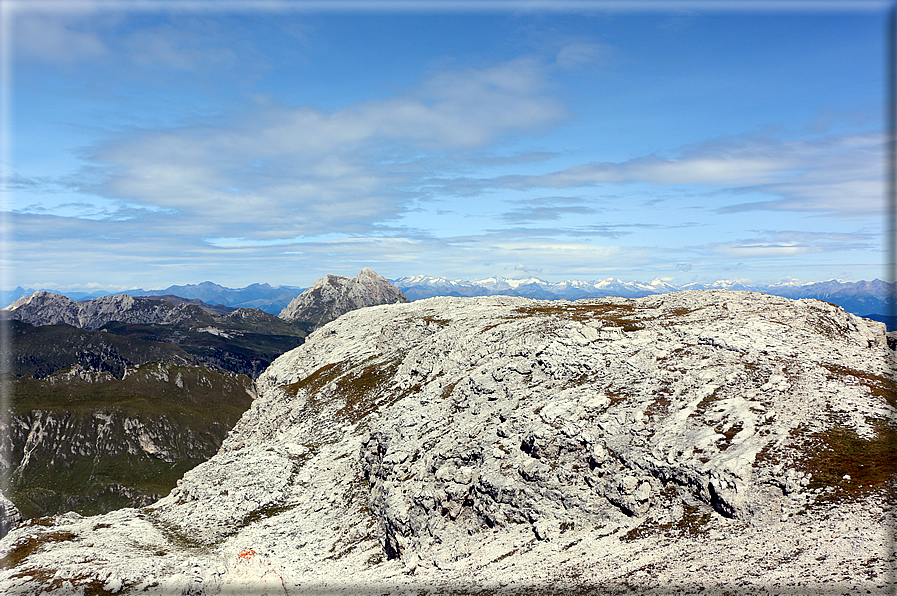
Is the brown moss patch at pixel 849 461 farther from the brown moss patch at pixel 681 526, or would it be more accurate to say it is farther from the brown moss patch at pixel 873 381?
the brown moss patch at pixel 681 526

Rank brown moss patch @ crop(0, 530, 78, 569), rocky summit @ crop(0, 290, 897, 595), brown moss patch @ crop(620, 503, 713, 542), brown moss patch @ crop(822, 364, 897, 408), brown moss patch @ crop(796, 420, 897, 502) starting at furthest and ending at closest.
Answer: brown moss patch @ crop(0, 530, 78, 569), brown moss patch @ crop(822, 364, 897, 408), brown moss patch @ crop(620, 503, 713, 542), brown moss patch @ crop(796, 420, 897, 502), rocky summit @ crop(0, 290, 897, 595)

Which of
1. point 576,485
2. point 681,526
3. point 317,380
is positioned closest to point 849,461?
point 681,526

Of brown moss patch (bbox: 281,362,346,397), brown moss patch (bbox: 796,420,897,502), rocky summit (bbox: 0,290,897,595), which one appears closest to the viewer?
rocky summit (bbox: 0,290,897,595)

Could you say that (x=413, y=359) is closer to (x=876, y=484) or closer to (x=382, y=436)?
(x=382, y=436)

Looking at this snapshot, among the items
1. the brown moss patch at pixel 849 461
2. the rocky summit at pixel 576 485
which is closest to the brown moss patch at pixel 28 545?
the rocky summit at pixel 576 485

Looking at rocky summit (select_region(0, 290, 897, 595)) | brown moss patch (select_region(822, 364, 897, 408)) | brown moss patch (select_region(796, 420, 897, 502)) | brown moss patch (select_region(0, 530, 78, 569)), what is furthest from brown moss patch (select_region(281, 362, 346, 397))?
brown moss patch (select_region(822, 364, 897, 408))

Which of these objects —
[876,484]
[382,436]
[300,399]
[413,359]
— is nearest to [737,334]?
[876,484]

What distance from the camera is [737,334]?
54344mm

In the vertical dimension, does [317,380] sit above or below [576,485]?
below

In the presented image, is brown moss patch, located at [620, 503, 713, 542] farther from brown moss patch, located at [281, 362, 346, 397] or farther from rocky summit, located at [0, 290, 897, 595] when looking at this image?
brown moss patch, located at [281, 362, 346, 397]

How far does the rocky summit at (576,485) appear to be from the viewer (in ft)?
96.6

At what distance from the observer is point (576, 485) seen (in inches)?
1519

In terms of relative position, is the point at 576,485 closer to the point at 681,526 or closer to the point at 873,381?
the point at 681,526

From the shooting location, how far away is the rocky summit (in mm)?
29438
